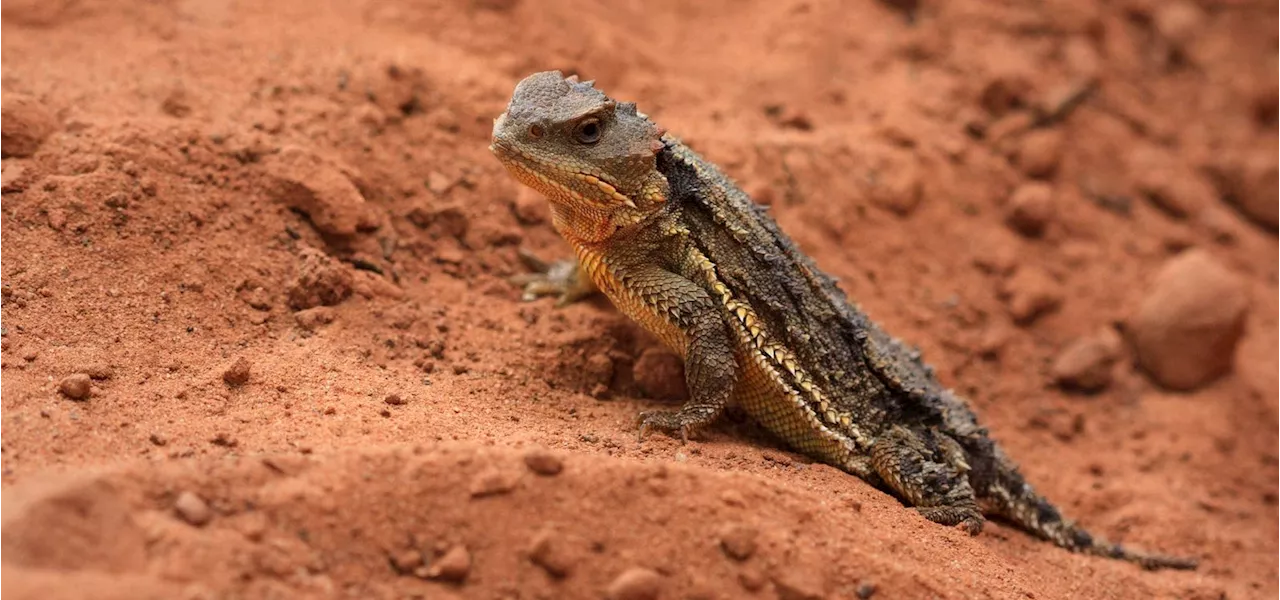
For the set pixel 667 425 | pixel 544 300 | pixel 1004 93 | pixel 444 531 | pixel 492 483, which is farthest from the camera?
pixel 1004 93

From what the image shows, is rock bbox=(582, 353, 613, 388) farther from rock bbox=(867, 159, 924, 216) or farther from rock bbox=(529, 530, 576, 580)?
rock bbox=(867, 159, 924, 216)

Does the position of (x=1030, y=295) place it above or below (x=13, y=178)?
above

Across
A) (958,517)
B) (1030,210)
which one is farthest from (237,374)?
(1030,210)

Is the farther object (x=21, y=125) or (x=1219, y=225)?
(x=1219, y=225)

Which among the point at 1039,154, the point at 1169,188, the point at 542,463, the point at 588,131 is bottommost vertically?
the point at 542,463

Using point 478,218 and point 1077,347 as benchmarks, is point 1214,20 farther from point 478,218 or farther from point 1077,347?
point 478,218

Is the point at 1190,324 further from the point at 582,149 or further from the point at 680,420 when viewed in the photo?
the point at 582,149

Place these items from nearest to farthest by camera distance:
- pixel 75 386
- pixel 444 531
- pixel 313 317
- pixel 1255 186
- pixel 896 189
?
pixel 444 531 < pixel 75 386 < pixel 313 317 < pixel 896 189 < pixel 1255 186
